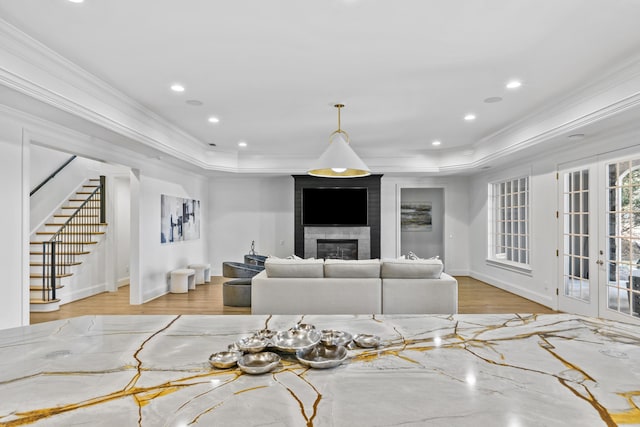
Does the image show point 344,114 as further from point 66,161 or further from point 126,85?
point 66,161

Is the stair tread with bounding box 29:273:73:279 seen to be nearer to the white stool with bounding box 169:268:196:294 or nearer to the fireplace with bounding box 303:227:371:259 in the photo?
the white stool with bounding box 169:268:196:294

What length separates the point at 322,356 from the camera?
1.25 m

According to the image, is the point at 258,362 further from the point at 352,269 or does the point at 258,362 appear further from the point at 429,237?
the point at 429,237

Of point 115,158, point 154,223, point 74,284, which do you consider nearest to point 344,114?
point 115,158

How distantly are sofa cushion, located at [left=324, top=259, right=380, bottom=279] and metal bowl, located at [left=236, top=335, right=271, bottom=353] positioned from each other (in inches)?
103

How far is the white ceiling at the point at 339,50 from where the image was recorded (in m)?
2.52

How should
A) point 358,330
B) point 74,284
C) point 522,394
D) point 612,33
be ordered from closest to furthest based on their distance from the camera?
point 522,394, point 358,330, point 612,33, point 74,284

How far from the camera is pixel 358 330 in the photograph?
159 cm

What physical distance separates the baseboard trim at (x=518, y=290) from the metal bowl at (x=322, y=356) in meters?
5.38

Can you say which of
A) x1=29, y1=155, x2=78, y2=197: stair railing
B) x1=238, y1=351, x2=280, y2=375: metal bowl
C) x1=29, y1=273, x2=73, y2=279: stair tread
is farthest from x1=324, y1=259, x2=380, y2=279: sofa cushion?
x1=29, y1=155, x2=78, y2=197: stair railing

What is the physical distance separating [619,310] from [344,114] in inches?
160

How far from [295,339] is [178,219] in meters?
6.12

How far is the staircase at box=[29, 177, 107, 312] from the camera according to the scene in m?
5.44

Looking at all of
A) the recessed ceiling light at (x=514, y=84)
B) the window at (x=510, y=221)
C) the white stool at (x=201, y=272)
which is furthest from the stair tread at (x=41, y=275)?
the window at (x=510, y=221)
